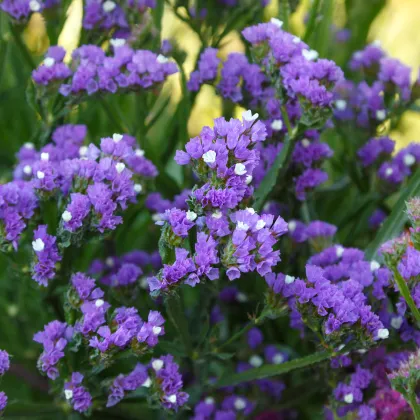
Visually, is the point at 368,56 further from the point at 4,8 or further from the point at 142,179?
the point at 4,8

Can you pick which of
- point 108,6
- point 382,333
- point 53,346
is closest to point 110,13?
point 108,6

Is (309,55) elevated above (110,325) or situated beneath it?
elevated above

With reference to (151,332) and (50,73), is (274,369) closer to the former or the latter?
(151,332)

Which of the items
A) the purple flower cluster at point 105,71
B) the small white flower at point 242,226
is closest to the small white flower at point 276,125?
the purple flower cluster at point 105,71

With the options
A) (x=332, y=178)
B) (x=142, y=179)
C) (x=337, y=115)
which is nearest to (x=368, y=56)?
(x=337, y=115)

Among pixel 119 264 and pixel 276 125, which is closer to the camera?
pixel 276 125

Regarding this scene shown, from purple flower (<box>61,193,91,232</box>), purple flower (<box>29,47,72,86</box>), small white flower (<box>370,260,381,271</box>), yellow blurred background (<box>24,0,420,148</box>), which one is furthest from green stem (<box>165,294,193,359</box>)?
yellow blurred background (<box>24,0,420,148</box>)

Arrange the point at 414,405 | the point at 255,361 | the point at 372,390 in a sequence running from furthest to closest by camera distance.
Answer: the point at 255,361 → the point at 372,390 → the point at 414,405
